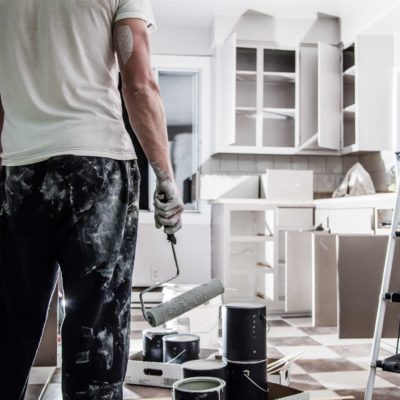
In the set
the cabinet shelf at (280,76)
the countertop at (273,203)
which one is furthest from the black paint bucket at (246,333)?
the cabinet shelf at (280,76)

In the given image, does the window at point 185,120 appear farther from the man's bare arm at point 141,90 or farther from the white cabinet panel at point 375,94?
the man's bare arm at point 141,90

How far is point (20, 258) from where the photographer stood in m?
1.15

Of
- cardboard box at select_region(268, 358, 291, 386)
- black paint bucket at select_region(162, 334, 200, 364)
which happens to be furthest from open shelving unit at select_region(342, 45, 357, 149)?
black paint bucket at select_region(162, 334, 200, 364)

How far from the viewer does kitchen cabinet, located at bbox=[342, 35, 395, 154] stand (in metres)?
4.20

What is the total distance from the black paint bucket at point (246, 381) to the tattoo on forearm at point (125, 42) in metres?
1.05

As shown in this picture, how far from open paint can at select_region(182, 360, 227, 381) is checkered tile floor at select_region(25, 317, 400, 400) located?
0.36 m

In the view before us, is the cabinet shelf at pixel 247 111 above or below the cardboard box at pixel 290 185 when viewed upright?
above

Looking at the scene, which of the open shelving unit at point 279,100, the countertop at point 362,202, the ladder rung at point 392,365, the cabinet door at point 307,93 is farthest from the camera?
the open shelving unit at point 279,100

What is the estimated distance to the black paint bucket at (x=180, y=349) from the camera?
212cm

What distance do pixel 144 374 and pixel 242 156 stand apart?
3001mm

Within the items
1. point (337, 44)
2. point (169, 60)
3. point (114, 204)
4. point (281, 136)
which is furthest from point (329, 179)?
point (114, 204)

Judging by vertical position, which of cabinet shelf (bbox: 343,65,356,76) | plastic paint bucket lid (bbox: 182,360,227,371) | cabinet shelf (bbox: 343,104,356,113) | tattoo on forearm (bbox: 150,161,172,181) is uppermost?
cabinet shelf (bbox: 343,65,356,76)

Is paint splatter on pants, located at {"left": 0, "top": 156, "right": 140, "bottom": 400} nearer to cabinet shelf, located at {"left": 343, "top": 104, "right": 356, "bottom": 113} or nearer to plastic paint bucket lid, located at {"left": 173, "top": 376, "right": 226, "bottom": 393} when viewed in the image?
plastic paint bucket lid, located at {"left": 173, "top": 376, "right": 226, "bottom": 393}

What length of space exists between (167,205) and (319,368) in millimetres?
1623
